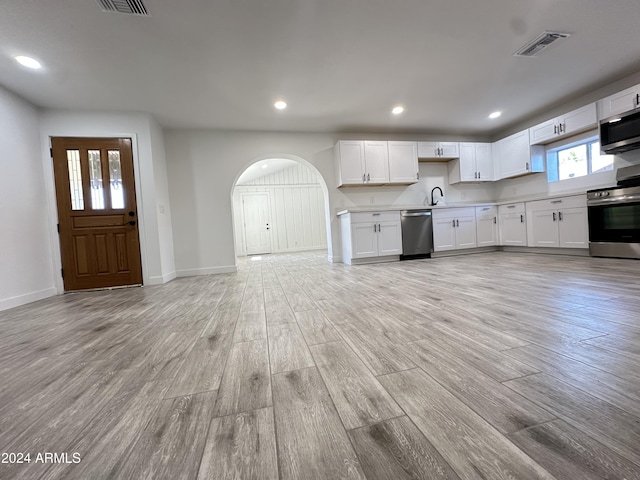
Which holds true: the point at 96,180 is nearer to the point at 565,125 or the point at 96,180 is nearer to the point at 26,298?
the point at 26,298

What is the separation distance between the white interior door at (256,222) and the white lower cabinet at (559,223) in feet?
22.9

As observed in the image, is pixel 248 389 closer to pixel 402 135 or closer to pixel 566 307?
pixel 566 307

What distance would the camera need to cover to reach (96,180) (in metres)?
3.52

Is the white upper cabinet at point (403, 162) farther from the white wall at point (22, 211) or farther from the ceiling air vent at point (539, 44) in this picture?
the white wall at point (22, 211)

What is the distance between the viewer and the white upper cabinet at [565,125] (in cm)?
364

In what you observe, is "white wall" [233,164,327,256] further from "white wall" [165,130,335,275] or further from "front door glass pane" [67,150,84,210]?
"front door glass pane" [67,150,84,210]

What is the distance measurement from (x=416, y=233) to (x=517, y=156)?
2417mm

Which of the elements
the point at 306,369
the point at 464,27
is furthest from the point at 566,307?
the point at 464,27

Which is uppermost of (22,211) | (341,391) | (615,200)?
(22,211)

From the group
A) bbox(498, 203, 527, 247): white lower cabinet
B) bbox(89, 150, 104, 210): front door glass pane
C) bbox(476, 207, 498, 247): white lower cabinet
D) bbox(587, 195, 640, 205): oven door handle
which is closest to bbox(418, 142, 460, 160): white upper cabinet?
bbox(476, 207, 498, 247): white lower cabinet

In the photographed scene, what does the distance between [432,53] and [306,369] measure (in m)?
3.24

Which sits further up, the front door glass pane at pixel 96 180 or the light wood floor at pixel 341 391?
the front door glass pane at pixel 96 180

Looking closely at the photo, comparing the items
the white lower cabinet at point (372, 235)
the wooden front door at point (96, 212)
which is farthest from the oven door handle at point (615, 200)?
the wooden front door at point (96, 212)

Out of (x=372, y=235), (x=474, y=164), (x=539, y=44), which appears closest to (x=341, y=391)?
(x=372, y=235)
